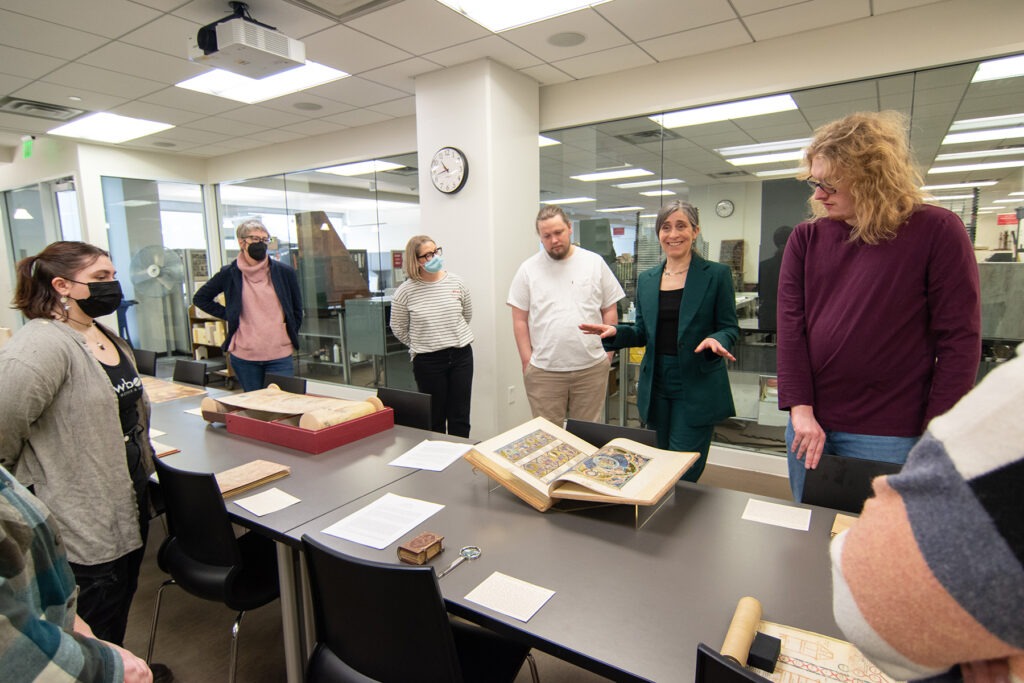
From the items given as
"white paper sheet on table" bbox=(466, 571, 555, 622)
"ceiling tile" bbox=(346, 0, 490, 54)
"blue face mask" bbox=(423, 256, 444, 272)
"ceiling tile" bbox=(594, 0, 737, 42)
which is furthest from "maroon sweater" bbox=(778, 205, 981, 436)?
"ceiling tile" bbox=(346, 0, 490, 54)

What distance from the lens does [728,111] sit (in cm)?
372

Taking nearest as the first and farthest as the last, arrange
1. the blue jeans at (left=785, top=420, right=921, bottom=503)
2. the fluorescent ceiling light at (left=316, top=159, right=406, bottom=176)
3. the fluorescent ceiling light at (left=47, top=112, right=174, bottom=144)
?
the blue jeans at (left=785, top=420, right=921, bottom=503), the fluorescent ceiling light at (left=47, top=112, right=174, bottom=144), the fluorescent ceiling light at (left=316, top=159, right=406, bottom=176)

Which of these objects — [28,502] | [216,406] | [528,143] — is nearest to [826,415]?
[28,502]

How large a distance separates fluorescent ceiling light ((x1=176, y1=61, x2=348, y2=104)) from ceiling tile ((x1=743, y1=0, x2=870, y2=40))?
2.83 meters

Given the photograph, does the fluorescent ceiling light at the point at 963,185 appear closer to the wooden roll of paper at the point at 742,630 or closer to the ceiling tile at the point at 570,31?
the ceiling tile at the point at 570,31

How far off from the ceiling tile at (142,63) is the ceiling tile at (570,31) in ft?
7.57

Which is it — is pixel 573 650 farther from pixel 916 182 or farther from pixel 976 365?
pixel 916 182

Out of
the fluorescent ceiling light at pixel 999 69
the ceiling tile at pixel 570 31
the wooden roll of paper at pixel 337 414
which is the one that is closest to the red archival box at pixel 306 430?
the wooden roll of paper at pixel 337 414

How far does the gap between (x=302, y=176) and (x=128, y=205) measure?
2.15 m

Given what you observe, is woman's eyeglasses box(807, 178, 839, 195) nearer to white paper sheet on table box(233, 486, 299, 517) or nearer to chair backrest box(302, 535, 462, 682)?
chair backrest box(302, 535, 462, 682)

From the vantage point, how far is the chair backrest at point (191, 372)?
3602 millimetres

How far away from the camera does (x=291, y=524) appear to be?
1.52m

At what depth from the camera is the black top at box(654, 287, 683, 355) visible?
227 centimetres

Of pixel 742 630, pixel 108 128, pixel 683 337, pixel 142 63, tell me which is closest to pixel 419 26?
pixel 142 63
